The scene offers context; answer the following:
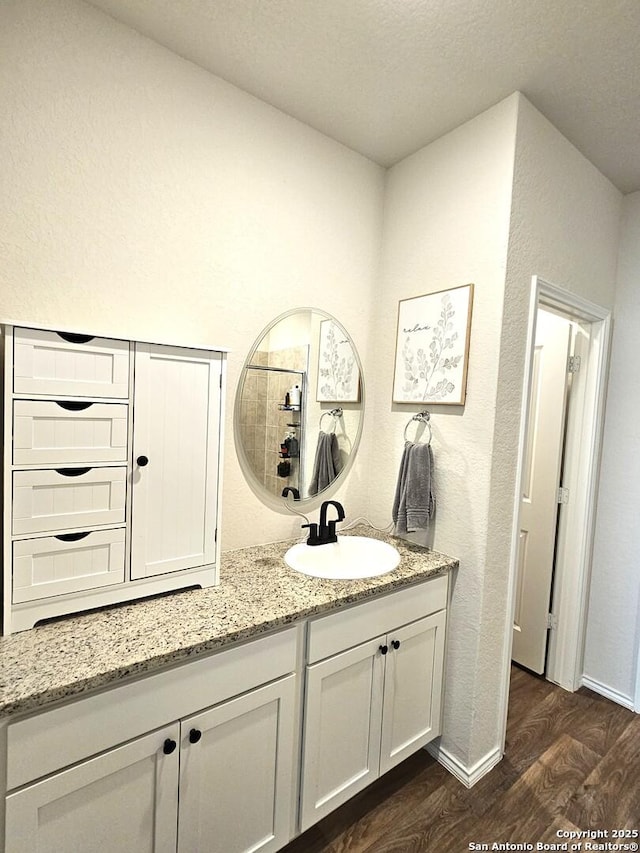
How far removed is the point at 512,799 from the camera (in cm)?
155

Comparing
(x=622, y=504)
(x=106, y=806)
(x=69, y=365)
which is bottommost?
(x=106, y=806)

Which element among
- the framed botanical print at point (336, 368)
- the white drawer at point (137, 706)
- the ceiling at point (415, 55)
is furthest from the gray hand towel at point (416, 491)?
the ceiling at point (415, 55)

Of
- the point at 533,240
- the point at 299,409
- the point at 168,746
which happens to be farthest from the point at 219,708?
the point at 533,240

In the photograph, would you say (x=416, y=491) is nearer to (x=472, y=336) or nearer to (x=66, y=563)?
(x=472, y=336)

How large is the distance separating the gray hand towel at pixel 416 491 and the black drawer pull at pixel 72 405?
3.99 ft

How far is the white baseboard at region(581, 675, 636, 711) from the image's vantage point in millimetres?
2098

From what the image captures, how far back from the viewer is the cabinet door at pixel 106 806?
2.78 feet

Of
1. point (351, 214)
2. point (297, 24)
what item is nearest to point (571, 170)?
point (351, 214)

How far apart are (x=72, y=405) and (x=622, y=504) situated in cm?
253

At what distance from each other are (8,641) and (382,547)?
1280 millimetres

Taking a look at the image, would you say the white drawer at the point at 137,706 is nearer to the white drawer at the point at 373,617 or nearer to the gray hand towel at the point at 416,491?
the white drawer at the point at 373,617

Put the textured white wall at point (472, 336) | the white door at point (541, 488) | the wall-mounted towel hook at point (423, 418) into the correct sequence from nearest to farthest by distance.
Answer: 1. the textured white wall at point (472, 336)
2. the wall-mounted towel hook at point (423, 418)
3. the white door at point (541, 488)

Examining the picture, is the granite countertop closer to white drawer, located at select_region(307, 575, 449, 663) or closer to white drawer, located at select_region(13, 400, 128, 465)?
white drawer, located at select_region(307, 575, 449, 663)

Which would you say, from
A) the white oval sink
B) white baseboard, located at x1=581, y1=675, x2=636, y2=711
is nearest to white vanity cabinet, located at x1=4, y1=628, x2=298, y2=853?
the white oval sink
